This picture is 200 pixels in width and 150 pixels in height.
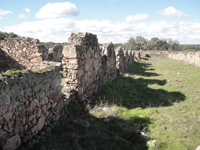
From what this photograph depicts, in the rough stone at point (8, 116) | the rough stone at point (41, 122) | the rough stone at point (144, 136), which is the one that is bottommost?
the rough stone at point (144, 136)

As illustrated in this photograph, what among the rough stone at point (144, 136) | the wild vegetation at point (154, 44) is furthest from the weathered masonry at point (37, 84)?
the wild vegetation at point (154, 44)

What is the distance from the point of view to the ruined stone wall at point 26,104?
2994 mm

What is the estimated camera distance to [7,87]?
9.88 ft

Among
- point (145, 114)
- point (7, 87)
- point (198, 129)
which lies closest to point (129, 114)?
point (145, 114)

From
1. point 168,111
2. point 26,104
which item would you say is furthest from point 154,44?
point 26,104

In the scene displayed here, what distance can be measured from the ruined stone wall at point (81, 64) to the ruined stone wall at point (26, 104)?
162 centimetres

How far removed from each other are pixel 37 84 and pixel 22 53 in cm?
491

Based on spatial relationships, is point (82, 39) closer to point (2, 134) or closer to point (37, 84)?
point (37, 84)

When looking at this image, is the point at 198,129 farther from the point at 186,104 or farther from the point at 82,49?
the point at 82,49

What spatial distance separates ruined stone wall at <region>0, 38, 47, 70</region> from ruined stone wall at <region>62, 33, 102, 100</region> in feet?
5.87

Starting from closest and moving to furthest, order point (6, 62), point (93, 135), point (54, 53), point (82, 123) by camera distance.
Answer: point (93, 135) < point (82, 123) < point (6, 62) < point (54, 53)

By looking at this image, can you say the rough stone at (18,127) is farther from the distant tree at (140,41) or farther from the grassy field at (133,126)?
the distant tree at (140,41)

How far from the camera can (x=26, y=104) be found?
3568 mm

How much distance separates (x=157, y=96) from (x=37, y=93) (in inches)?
260
